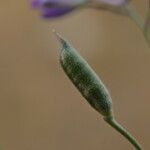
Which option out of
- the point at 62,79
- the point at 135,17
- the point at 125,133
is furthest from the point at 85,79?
the point at 62,79

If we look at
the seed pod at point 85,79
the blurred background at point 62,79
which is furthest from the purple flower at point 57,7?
the blurred background at point 62,79

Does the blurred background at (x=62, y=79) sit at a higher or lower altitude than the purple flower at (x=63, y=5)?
higher

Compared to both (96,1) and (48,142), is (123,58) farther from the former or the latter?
(96,1)

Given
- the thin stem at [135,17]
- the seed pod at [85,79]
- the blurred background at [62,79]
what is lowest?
the seed pod at [85,79]

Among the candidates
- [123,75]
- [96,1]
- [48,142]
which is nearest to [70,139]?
[48,142]

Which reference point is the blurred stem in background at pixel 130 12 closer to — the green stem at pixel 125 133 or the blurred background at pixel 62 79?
the green stem at pixel 125 133

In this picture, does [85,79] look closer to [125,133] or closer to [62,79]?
[125,133]
